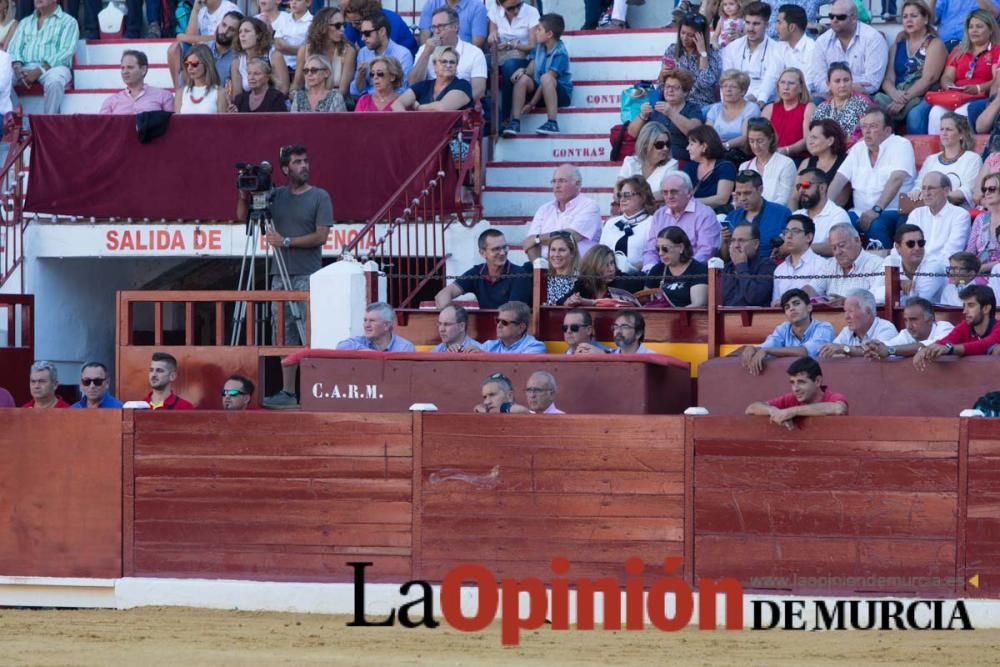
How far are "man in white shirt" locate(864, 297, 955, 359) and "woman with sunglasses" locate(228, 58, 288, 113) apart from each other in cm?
545

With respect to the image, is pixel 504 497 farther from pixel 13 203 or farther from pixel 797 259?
pixel 13 203

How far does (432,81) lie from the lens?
1452 cm

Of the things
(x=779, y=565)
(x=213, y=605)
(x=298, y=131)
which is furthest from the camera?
(x=298, y=131)

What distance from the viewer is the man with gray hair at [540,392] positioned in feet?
34.5

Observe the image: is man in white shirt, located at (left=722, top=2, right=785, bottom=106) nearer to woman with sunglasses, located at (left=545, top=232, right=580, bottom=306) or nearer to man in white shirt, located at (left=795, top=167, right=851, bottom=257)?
man in white shirt, located at (left=795, top=167, right=851, bottom=257)

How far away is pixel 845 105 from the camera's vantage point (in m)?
13.4

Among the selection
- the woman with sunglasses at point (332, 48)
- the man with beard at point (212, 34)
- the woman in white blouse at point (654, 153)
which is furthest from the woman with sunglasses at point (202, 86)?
the woman in white blouse at point (654, 153)

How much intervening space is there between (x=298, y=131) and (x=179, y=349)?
6.80 ft

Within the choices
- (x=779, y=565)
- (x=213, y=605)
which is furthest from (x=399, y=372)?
(x=779, y=565)

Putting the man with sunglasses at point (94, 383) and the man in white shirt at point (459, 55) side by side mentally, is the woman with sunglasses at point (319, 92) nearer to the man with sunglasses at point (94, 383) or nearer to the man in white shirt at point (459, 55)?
the man in white shirt at point (459, 55)

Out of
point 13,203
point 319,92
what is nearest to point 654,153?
point 319,92

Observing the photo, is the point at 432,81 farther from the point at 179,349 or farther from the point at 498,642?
the point at 498,642

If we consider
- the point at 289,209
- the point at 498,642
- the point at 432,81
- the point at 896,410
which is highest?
the point at 432,81

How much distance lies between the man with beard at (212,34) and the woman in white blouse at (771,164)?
13.7 feet
